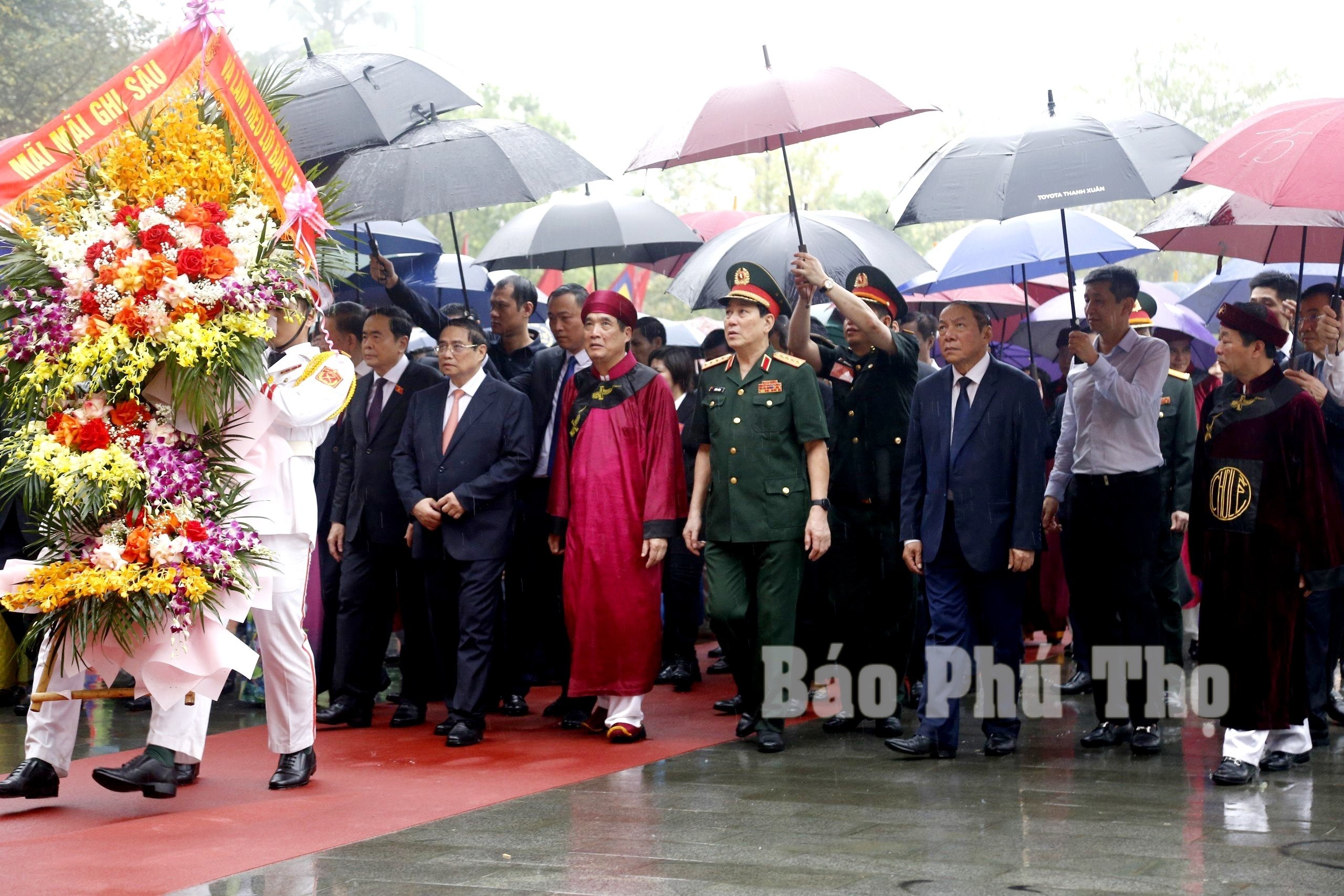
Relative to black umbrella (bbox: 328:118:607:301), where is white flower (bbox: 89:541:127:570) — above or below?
below

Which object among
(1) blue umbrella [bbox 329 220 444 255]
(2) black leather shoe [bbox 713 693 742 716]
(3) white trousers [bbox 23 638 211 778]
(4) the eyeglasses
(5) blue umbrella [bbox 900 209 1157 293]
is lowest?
(2) black leather shoe [bbox 713 693 742 716]

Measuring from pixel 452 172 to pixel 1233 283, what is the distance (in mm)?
6232

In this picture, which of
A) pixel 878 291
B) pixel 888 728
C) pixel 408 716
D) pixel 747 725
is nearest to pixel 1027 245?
pixel 878 291

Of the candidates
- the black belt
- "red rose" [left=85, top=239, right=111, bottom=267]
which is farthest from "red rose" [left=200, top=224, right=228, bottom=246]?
the black belt

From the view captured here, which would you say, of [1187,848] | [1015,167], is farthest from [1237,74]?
[1187,848]

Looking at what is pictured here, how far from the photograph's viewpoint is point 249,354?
5.35 metres

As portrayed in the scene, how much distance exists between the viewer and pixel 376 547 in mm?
7461

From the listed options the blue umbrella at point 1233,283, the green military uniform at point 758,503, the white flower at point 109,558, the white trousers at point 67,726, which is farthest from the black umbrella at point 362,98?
the blue umbrella at point 1233,283

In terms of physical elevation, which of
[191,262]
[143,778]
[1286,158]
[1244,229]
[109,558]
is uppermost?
[1244,229]

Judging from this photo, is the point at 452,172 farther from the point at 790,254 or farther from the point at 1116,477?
the point at 1116,477

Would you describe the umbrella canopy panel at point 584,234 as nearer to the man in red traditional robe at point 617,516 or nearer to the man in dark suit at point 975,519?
the man in red traditional robe at point 617,516

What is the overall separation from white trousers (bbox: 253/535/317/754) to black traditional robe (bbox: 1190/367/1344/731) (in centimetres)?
344

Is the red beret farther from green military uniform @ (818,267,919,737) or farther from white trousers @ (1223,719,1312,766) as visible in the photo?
white trousers @ (1223,719,1312,766)

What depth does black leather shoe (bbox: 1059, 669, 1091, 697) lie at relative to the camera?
8055 millimetres
